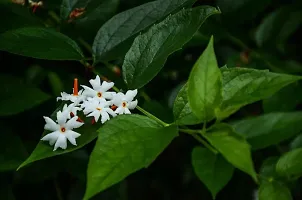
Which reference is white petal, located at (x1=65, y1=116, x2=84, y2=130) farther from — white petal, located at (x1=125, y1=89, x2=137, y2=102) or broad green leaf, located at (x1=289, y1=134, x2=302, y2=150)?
broad green leaf, located at (x1=289, y1=134, x2=302, y2=150)

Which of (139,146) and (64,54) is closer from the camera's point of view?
(139,146)

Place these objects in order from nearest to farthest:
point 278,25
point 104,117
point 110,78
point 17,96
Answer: point 104,117, point 17,96, point 110,78, point 278,25

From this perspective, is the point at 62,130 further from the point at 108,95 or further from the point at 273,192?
the point at 273,192

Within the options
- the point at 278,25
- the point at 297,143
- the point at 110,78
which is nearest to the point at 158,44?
the point at 110,78

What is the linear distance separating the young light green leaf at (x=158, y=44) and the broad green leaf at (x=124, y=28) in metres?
0.10

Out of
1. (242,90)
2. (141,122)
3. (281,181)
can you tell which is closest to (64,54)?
(141,122)

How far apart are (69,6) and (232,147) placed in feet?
1.85

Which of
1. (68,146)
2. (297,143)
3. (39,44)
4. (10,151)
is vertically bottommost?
(297,143)

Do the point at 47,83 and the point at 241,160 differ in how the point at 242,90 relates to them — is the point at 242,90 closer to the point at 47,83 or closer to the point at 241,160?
the point at 241,160

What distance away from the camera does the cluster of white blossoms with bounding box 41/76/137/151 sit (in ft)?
3.09

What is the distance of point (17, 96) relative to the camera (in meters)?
1.22

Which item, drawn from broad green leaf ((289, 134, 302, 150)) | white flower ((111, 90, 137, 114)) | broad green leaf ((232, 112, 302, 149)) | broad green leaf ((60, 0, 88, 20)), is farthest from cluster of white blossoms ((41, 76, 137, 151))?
broad green leaf ((289, 134, 302, 150))

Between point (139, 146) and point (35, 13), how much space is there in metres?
0.62

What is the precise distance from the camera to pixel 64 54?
3.59 feet
